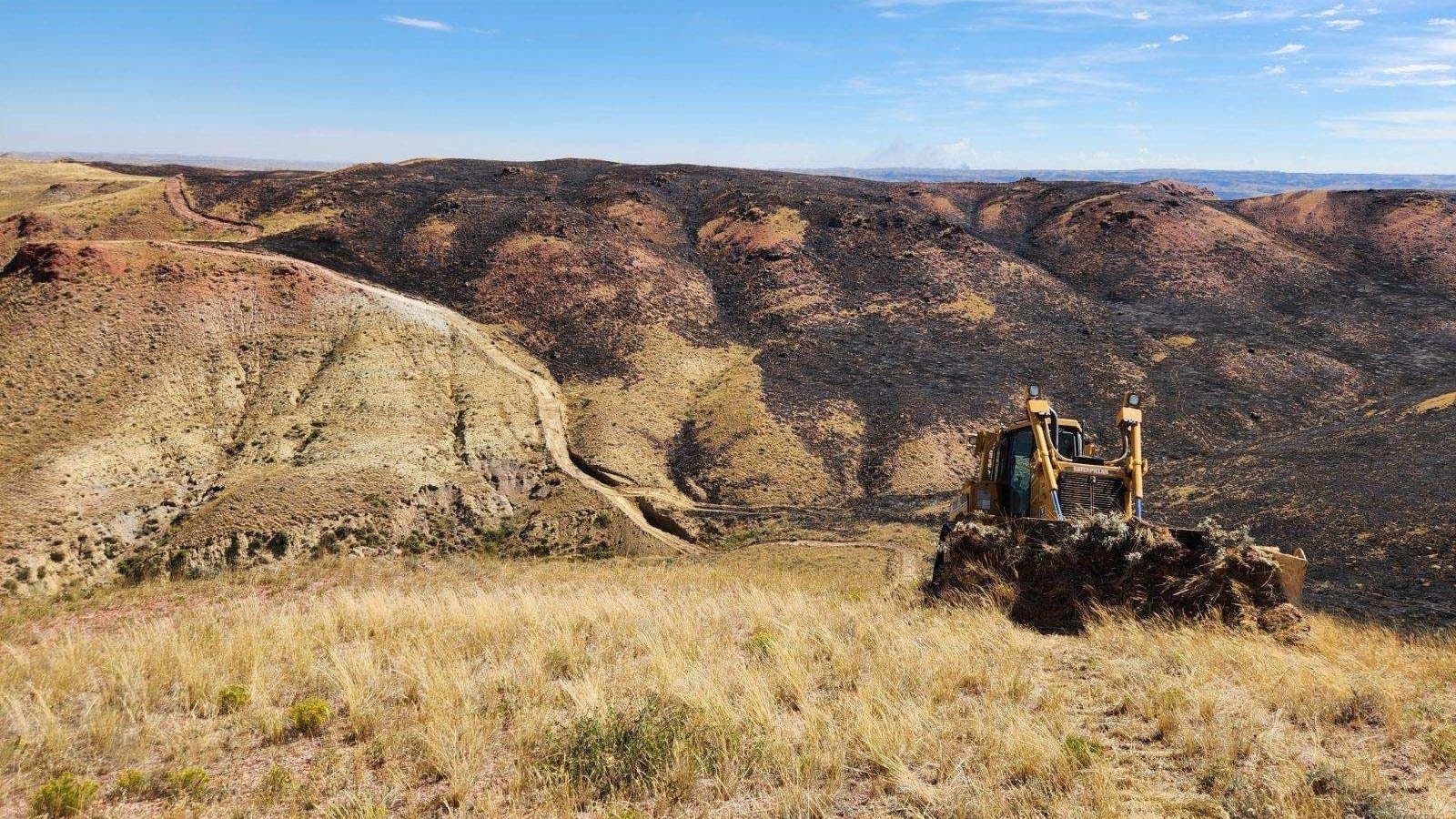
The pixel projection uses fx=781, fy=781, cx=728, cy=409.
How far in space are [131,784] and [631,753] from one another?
388cm

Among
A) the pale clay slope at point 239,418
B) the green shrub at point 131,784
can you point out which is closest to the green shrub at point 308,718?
the green shrub at point 131,784

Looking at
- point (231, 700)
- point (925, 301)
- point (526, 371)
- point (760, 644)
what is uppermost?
point (925, 301)

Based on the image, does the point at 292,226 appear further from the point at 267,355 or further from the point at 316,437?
the point at 316,437

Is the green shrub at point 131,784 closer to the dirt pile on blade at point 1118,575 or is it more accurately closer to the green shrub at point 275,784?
the green shrub at point 275,784

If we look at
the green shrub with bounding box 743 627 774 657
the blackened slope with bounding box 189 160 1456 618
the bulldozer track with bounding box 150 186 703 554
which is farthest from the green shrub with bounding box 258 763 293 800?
the blackened slope with bounding box 189 160 1456 618

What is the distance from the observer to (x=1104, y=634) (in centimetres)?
1005

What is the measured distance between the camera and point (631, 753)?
20.1 feet

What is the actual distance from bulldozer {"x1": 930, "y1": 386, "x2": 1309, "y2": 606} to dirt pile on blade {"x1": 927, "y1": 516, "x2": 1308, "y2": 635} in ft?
0.22

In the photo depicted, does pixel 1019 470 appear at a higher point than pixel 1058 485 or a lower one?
lower

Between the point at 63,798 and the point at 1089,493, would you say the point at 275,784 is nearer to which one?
the point at 63,798

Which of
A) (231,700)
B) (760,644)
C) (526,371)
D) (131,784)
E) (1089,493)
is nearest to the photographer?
(131,784)

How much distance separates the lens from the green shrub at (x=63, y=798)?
5715 millimetres

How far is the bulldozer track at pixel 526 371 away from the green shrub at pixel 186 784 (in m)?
20.2

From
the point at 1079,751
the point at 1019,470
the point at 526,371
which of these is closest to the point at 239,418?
the point at 526,371
